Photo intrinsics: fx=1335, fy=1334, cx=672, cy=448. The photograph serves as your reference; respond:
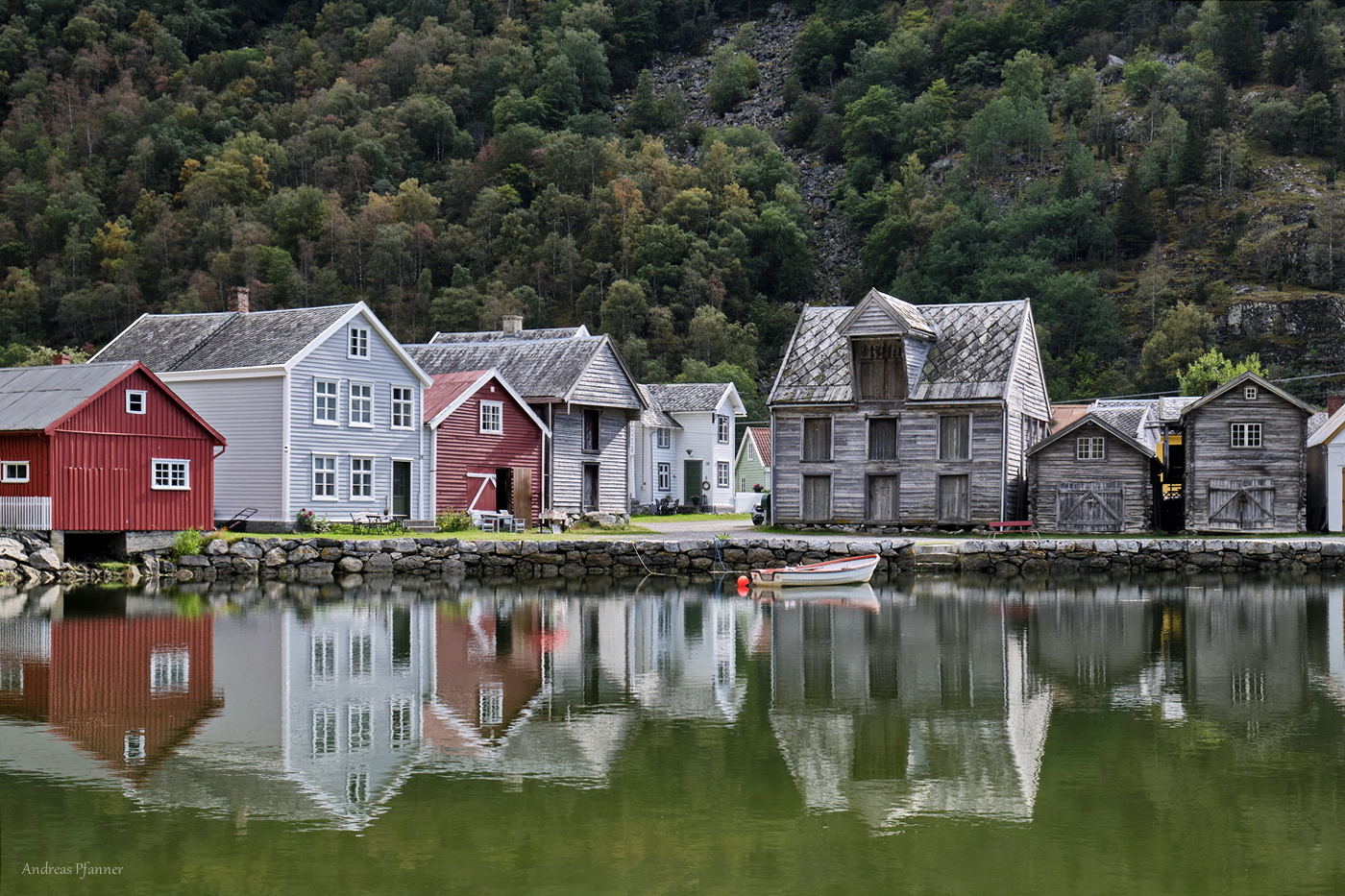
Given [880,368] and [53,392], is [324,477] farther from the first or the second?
[880,368]

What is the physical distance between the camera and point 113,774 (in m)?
13.0

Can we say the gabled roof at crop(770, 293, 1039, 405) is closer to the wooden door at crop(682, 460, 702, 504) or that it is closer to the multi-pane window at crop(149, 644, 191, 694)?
the wooden door at crop(682, 460, 702, 504)

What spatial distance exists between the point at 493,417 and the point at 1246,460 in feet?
89.0

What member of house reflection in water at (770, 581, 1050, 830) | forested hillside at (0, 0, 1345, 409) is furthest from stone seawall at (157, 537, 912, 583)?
forested hillside at (0, 0, 1345, 409)

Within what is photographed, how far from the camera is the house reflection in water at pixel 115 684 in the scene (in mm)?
14531

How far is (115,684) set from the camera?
18.4m

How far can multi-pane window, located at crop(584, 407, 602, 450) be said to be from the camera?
2140 inches

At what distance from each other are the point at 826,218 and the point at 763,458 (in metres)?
60.5

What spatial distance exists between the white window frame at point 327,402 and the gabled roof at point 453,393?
385 centimetres

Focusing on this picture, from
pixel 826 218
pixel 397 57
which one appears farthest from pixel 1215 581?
pixel 397 57

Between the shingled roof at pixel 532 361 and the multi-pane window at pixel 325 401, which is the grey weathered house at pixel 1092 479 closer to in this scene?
the shingled roof at pixel 532 361

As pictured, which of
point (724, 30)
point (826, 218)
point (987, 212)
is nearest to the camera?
point (987, 212)

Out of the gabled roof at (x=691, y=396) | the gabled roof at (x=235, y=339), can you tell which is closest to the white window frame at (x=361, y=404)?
the gabled roof at (x=235, y=339)

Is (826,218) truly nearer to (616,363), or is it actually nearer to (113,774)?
(616,363)
